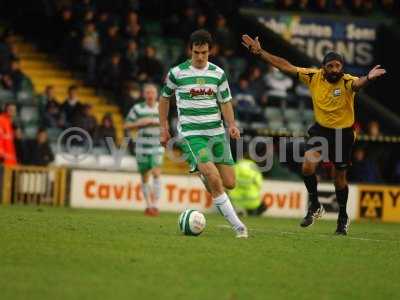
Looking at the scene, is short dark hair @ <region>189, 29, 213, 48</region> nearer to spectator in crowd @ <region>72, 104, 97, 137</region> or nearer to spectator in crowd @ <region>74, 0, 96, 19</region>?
spectator in crowd @ <region>72, 104, 97, 137</region>

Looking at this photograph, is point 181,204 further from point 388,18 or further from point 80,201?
point 388,18

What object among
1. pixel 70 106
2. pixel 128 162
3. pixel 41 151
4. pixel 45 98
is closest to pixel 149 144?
pixel 41 151

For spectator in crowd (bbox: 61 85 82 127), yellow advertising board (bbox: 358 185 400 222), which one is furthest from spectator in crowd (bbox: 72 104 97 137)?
yellow advertising board (bbox: 358 185 400 222)

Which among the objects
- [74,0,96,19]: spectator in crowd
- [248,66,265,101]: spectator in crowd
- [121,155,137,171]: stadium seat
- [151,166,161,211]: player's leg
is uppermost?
[74,0,96,19]: spectator in crowd

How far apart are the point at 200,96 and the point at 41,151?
10.0 m

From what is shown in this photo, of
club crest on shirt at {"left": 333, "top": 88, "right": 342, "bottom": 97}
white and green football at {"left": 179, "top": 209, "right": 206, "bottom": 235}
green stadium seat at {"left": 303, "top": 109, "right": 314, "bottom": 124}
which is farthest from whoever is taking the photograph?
green stadium seat at {"left": 303, "top": 109, "right": 314, "bottom": 124}

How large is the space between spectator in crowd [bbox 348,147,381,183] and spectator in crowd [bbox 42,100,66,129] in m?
6.80

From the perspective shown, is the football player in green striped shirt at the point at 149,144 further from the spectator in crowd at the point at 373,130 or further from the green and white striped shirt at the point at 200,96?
the spectator in crowd at the point at 373,130

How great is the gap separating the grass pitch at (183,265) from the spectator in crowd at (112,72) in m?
11.5

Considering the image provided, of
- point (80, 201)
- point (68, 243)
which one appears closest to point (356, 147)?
point (80, 201)

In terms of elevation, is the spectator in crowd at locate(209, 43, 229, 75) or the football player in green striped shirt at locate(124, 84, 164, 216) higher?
the spectator in crowd at locate(209, 43, 229, 75)

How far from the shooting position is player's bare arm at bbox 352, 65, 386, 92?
45.2ft

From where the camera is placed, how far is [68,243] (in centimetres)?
1177

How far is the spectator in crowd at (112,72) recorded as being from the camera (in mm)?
25547
